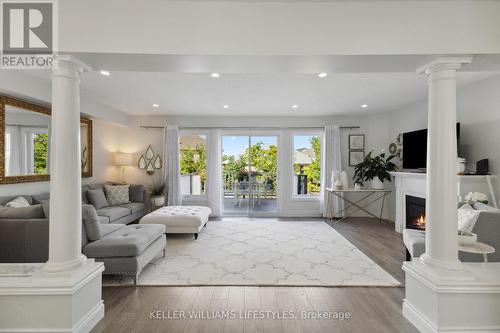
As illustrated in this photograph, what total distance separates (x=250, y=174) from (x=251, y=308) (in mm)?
4203

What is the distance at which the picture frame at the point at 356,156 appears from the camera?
20.3 ft

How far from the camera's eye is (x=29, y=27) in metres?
1.87

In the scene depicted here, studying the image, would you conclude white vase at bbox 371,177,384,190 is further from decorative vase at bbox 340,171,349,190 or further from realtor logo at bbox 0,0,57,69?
realtor logo at bbox 0,0,57,69

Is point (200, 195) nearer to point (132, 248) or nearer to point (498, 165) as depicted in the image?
point (132, 248)

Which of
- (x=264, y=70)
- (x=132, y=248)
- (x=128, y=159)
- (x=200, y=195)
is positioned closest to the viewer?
(x=264, y=70)

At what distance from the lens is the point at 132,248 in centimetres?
271

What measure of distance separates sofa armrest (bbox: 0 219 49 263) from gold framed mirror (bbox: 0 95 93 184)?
149cm

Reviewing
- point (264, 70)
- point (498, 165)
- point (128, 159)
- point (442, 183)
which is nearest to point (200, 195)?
point (128, 159)

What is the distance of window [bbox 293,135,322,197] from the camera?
6.36m

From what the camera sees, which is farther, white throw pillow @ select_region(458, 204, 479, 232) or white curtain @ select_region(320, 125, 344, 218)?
white curtain @ select_region(320, 125, 344, 218)

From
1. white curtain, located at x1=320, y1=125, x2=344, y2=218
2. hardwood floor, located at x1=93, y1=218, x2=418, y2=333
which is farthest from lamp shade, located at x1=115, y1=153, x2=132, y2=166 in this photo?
white curtain, located at x1=320, y1=125, x2=344, y2=218

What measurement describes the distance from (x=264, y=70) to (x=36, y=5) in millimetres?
1874

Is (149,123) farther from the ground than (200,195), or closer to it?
farther from the ground

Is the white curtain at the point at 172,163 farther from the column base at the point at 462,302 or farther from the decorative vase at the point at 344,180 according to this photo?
the column base at the point at 462,302
